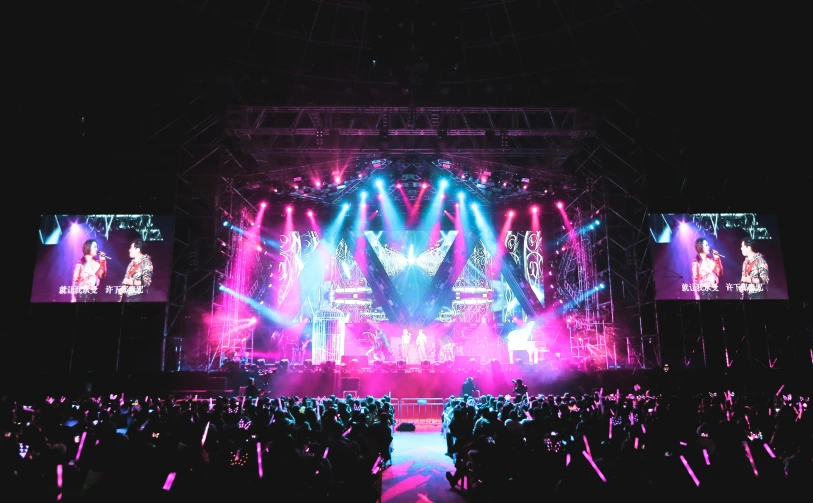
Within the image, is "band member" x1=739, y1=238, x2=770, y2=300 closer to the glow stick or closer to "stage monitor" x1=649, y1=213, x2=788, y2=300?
"stage monitor" x1=649, y1=213, x2=788, y2=300

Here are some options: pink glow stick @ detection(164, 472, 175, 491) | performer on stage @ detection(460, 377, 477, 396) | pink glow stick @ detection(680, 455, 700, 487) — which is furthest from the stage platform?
pink glow stick @ detection(680, 455, 700, 487)

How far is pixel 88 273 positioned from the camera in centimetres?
1764

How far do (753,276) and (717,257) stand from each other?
49.5 inches

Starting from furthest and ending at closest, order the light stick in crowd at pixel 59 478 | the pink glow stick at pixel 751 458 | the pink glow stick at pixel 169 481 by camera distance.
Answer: the pink glow stick at pixel 751 458, the pink glow stick at pixel 169 481, the light stick in crowd at pixel 59 478

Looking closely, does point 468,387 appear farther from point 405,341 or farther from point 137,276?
point 137,276

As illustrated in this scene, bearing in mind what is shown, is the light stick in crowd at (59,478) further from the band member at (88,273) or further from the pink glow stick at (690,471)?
the band member at (88,273)

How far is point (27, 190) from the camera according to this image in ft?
58.2

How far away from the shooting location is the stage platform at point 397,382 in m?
15.6

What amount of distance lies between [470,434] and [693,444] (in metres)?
3.31

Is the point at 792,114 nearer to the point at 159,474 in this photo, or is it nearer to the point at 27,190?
the point at 159,474

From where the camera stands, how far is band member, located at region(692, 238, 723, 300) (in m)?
18.0

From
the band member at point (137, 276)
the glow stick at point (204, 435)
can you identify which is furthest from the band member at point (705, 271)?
the band member at point (137, 276)

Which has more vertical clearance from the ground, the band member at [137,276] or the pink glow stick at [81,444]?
the band member at [137,276]

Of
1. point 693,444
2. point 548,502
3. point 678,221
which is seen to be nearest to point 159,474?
point 548,502
